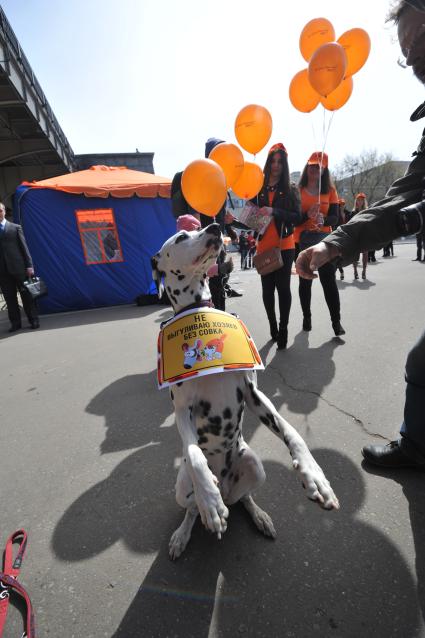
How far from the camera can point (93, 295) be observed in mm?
7906

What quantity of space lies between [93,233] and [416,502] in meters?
7.85

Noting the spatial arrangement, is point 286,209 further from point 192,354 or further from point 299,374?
point 192,354

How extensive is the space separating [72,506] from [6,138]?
1482 cm

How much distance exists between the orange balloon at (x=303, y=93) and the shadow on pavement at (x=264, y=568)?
3.97 m

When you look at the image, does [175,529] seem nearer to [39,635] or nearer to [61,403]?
[39,635]

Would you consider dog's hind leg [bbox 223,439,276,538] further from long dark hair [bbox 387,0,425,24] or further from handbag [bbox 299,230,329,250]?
handbag [bbox 299,230,329,250]

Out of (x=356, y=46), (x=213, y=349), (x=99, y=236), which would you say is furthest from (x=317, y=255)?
(x=99, y=236)

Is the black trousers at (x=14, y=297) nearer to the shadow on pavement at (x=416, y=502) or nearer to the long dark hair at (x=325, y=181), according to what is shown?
the long dark hair at (x=325, y=181)

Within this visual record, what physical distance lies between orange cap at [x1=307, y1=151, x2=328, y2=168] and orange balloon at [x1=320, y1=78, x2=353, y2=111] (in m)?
0.51

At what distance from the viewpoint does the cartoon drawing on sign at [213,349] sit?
4.83 ft

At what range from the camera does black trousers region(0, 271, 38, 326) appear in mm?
6043

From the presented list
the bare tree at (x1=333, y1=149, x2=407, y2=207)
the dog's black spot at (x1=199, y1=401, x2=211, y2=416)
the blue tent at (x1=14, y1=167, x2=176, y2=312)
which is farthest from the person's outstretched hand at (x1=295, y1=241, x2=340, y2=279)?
the bare tree at (x1=333, y1=149, x2=407, y2=207)

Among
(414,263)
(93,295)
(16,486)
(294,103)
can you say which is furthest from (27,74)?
(414,263)

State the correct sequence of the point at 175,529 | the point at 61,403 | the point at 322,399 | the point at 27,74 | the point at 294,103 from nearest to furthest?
the point at 175,529
the point at 322,399
the point at 61,403
the point at 294,103
the point at 27,74
